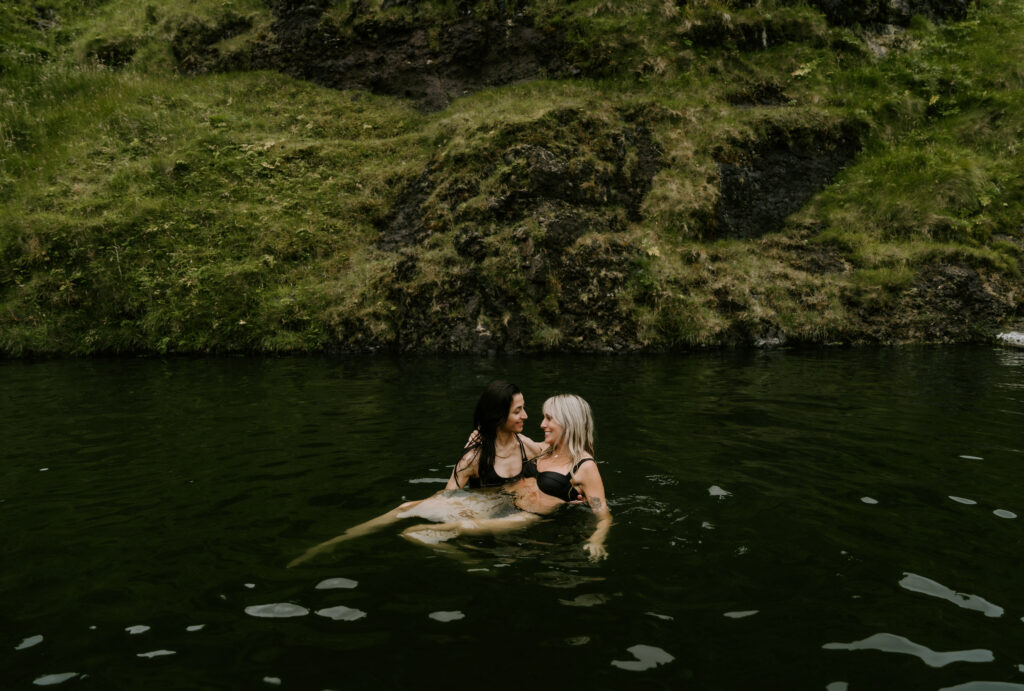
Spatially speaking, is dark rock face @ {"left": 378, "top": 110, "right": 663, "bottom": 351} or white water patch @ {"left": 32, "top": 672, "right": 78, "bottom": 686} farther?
dark rock face @ {"left": 378, "top": 110, "right": 663, "bottom": 351}

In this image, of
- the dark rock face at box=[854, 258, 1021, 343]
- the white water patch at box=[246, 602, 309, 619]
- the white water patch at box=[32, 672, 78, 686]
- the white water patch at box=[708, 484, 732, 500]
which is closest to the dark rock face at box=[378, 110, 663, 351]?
the dark rock face at box=[854, 258, 1021, 343]

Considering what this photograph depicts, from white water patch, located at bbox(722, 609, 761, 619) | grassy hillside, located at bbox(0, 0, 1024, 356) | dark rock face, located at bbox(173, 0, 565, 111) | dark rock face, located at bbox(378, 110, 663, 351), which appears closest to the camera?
white water patch, located at bbox(722, 609, 761, 619)

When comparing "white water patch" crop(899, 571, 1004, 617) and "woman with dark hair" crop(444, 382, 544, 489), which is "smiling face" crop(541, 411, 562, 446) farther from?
"white water patch" crop(899, 571, 1004, 617)

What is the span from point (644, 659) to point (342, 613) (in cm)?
210

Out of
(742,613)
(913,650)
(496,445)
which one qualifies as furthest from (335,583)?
(913,650)

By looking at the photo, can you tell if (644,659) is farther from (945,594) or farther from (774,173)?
(774,173)

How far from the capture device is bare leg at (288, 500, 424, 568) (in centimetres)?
513

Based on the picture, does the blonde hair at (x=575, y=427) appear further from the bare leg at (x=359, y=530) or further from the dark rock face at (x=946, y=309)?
the dark rock face at (x=946, y=309)

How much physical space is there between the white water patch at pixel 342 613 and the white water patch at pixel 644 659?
5.92ft

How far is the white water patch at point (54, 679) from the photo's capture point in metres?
3.39

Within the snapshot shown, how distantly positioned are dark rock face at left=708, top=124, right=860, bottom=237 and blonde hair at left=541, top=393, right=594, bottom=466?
17.2 metres

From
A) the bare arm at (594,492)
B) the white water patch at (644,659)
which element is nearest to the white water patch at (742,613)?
the white water patch at (644,659)

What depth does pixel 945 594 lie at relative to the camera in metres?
4.35

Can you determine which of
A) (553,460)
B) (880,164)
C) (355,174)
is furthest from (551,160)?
(553,460)
